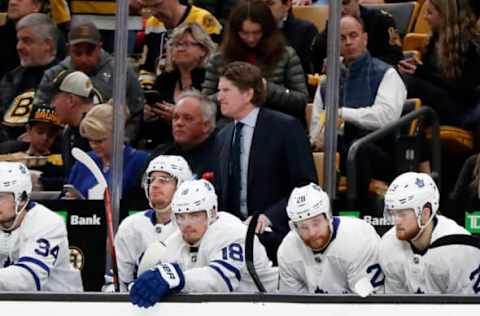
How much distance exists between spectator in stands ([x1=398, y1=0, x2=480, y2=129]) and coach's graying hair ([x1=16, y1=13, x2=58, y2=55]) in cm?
202

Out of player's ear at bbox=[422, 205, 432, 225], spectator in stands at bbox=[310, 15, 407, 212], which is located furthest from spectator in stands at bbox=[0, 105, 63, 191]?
player's ear at bbox=[422, 205, 432, 225]

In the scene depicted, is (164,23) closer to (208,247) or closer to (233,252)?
(208,247)

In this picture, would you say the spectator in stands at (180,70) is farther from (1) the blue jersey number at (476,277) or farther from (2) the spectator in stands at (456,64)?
(1) the blue jersey number at (476,277)

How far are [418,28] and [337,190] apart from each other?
1225 mm

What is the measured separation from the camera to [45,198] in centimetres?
1109

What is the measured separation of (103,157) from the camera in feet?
36.1

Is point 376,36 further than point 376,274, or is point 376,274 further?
point 376,36

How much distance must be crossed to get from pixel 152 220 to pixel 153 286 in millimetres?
1309

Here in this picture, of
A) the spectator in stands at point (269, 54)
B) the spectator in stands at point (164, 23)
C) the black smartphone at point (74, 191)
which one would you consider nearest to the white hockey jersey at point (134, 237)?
the black smartphone at point (74, 191)

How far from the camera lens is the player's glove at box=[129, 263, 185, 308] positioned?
31.3 feet

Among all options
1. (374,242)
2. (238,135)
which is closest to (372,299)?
(374,242)

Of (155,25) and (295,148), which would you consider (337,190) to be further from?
(155,25)

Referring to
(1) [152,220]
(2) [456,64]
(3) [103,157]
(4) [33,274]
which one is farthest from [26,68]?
(2) [456,64]

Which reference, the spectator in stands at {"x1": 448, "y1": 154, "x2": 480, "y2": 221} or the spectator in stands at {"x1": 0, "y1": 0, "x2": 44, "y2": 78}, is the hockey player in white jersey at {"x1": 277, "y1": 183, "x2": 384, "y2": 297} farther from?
the spectator in stands at {"x1": 0, "y1": 0, "x2": 44, "y2": 78}
